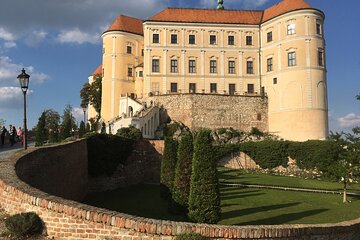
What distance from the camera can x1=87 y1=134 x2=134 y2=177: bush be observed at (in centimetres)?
2578

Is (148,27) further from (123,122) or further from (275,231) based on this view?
(275,231)

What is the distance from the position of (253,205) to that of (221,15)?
38219mm

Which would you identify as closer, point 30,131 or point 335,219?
point 335,219

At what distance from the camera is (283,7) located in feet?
169

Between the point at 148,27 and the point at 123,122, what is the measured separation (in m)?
17.7

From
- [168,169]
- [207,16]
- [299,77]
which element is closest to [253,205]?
[168,169]

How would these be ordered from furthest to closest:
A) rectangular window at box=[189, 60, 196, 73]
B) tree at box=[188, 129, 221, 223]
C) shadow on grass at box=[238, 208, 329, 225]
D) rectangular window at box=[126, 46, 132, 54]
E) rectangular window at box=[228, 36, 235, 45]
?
rectangular window at box=[126, 46, 132, 54]
rectangular window at box=[228, 36, 235, 45]
rectangular window at box=[189, 60, 196, 73]
shadow on grass at box=[238, 208, 329, 225]
tree at box=[188, 129, 221, 223]

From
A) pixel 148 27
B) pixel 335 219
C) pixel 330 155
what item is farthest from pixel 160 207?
pixel 148 27

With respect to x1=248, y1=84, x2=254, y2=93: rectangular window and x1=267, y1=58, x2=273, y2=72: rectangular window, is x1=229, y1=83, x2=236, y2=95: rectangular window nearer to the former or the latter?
x1=248, y1=84, x2=254, y2=93: rectangular window

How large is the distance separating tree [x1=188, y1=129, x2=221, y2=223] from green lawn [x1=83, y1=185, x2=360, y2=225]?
9.03ft

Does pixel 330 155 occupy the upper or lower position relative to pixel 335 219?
upper

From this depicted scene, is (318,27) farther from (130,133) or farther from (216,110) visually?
(130,133)

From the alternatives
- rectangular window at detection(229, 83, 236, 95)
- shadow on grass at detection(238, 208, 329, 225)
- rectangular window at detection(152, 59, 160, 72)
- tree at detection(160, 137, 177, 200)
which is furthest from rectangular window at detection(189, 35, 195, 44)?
shadow on grass at detection(238, 208, 329, 225)

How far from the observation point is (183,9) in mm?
54750
